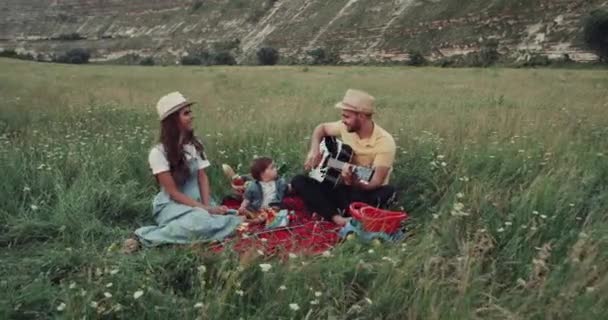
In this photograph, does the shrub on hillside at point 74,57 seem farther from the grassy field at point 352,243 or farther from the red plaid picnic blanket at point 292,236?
the red plaid picnic blanket at point 292,236

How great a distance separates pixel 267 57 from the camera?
62.2 metres

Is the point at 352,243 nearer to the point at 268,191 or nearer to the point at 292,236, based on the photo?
the point at 292,236

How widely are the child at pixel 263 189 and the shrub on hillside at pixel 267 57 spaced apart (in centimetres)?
5706

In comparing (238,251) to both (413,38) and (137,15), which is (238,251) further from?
(137,15)

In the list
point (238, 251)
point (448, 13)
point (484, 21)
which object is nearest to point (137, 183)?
point (238, 251)

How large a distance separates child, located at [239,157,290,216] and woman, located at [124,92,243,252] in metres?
0.45

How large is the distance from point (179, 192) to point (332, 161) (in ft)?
4.97

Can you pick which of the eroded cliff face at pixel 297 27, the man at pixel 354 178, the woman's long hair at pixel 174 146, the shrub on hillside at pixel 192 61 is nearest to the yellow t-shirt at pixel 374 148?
the man at pixel 354 178

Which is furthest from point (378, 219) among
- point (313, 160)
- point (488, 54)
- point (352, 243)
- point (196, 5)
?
point (196, 5)

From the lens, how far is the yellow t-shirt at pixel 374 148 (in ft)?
17.9

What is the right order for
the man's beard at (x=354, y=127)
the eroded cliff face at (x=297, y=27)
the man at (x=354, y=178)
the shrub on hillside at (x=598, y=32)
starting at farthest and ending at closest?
the eroded cliff face at (x=297, y=27) → the shrub on hillside at (x=598, y=32) → the man's beard at (x=354, y=127) → the man at (x=354, y=178)

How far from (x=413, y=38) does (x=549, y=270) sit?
54.4 meters

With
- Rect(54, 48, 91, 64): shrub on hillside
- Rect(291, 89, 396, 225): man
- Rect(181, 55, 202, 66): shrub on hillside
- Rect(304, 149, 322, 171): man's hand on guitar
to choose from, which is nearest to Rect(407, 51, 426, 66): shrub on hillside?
Rect(181, 55, 202, 66): shrub on hillside

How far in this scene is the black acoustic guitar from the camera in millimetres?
5637
